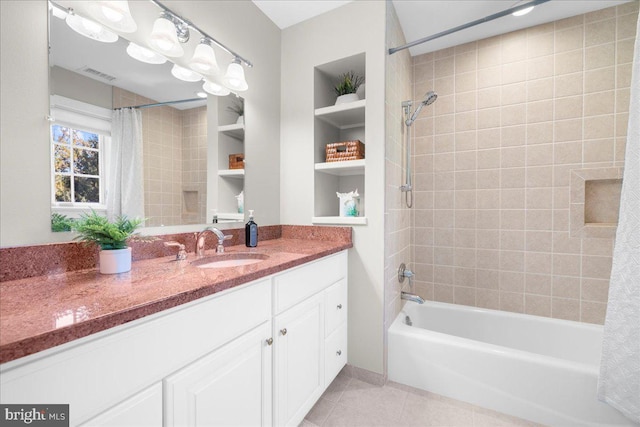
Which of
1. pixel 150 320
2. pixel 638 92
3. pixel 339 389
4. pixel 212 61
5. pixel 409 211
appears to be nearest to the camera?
pixel 150 320

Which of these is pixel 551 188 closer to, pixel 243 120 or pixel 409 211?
pixel 409 211

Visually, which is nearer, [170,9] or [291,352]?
[291,352]

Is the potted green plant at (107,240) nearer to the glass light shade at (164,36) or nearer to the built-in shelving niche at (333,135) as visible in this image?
the glass light shade at (164,36)

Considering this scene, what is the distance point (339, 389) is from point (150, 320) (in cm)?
→ 143

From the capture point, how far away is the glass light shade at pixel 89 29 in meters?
1.06

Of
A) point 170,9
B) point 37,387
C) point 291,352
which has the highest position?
point 170,9

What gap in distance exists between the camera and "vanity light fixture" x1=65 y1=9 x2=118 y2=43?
1056 millimetres

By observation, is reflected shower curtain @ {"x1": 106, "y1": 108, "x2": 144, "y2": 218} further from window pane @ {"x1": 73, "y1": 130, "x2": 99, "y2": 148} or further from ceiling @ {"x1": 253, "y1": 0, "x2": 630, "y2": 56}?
ceiling @ {"x1": 253, "y1": 0, "x2": 630, "y2": 56}

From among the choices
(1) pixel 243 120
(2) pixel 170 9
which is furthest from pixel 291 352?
(2) pixel 170 9

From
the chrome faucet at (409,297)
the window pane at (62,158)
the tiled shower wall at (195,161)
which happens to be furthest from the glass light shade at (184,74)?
the chrome faucet at (409,297)

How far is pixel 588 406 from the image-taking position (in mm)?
1365

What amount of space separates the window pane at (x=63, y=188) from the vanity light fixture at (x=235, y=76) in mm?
993

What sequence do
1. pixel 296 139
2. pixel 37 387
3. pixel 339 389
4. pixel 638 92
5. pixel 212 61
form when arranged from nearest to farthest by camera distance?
1. pixel 37 387
2. pixel 638 92
3. pixel 212 61
4. pixel 339 389
5. pixel 296 139

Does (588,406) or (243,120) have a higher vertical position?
(243,120)
